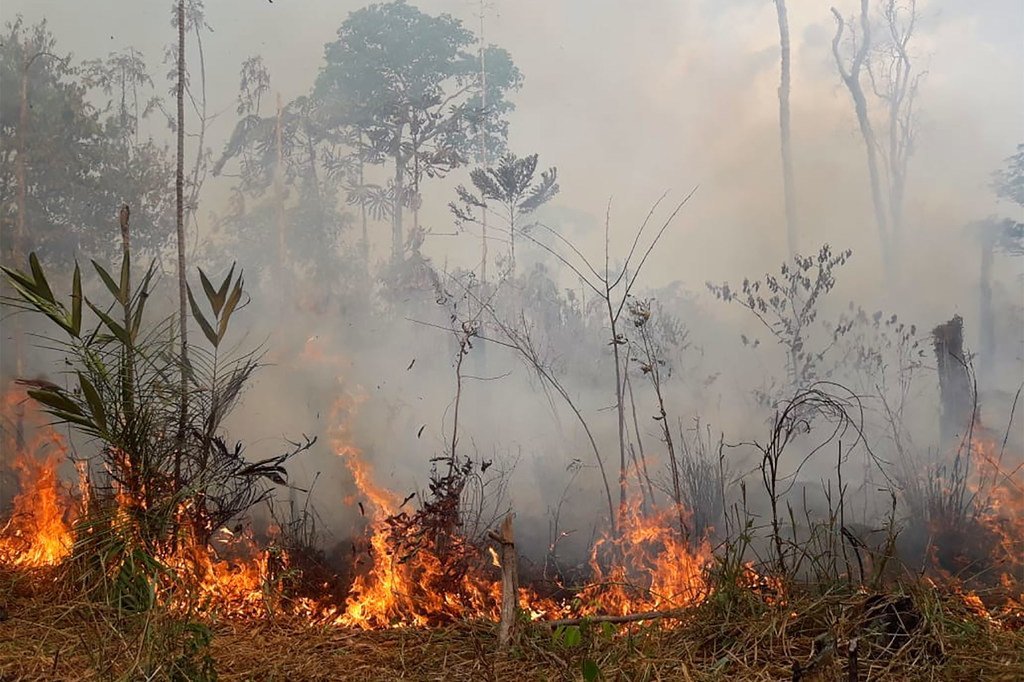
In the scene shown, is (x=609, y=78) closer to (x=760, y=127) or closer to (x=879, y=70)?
(x=760, y=127)

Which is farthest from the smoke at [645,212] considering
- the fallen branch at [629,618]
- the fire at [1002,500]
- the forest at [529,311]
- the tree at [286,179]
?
the fallen branch at [629,618]

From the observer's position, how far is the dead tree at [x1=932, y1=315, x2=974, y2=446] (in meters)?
3.38

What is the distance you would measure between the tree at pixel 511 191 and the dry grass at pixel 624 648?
5.83 ft

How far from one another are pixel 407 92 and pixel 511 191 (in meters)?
0.73

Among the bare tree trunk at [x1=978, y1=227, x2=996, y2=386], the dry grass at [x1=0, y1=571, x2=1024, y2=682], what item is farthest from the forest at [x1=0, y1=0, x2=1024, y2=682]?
the dry grass at [x1=0, y1=571, x2=1024, y2=682]

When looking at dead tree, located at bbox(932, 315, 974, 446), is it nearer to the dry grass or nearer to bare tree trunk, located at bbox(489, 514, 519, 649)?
the dry grass

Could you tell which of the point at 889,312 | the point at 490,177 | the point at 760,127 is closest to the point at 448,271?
the point at 490,177

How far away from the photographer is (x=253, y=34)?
3998 mm

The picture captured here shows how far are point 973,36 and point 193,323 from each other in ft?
13.2

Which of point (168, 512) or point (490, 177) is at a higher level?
point (490, 177)

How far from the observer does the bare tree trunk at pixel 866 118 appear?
3.49 metres

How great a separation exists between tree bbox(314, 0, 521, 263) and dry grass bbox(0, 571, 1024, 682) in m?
1.86

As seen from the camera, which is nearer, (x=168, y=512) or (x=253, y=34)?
(x=168, y=512)

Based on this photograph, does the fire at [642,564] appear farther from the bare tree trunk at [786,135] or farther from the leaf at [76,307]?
the leaf at [76,307]
